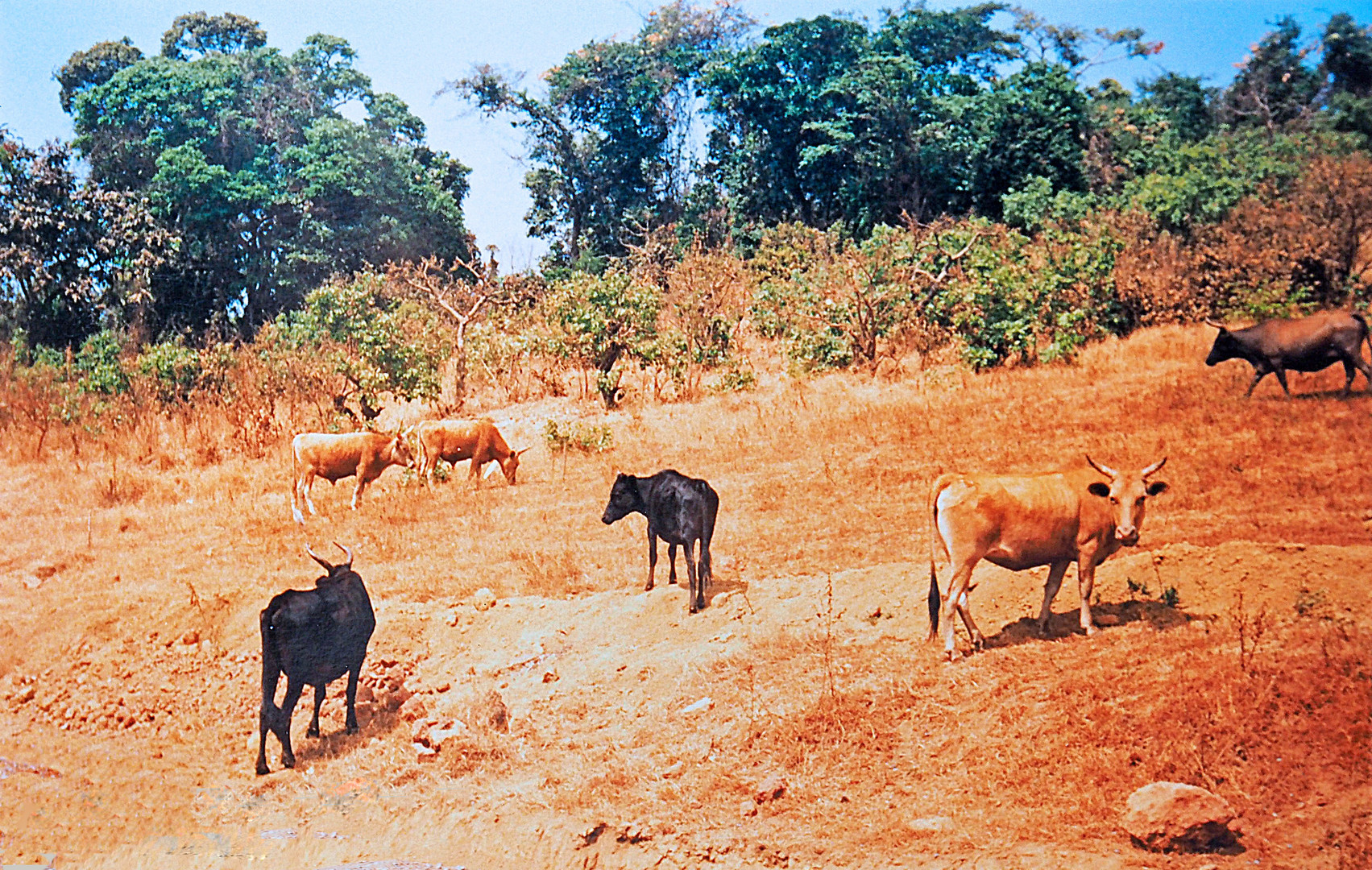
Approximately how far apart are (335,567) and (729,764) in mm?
2083

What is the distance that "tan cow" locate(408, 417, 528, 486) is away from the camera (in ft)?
22.3

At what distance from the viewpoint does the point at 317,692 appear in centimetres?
533

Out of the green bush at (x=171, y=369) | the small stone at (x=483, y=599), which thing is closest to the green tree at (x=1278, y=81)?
the small stone at (x=483, y=599)

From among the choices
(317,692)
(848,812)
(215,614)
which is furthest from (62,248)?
(848,812)

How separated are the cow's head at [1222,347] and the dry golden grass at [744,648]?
0.09 meters

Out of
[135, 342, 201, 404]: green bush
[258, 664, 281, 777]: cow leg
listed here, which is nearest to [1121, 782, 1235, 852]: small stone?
[258, 664, 281, 777]: cow leg

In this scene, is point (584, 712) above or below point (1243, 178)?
below

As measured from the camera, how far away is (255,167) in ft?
22.4

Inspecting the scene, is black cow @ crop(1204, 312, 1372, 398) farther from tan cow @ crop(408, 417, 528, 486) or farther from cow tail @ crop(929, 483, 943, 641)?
tan cow @ crop(408, 417, 528, 486)

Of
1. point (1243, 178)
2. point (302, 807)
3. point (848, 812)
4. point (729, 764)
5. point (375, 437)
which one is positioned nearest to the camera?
point (848, 812)

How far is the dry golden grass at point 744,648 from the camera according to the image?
4.42m

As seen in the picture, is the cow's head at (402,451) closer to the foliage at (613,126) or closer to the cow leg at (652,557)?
the foliage at (613,126)

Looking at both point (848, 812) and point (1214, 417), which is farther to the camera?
point (1214, 417)

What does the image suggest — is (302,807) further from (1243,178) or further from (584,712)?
(1243,178)
